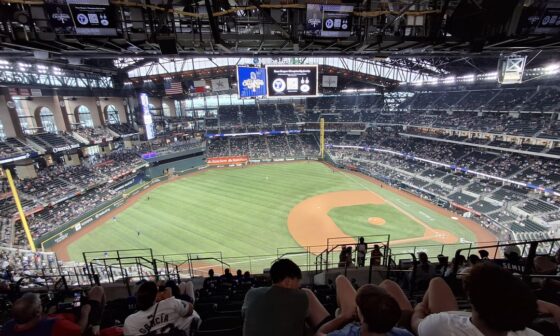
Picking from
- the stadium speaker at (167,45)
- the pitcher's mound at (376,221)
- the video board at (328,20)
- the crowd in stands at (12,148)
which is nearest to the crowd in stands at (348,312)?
the stadium speaker at (167,45)

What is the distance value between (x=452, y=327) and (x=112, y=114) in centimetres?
4828

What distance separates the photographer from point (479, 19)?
22.2 feet

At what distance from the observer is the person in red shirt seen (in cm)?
253

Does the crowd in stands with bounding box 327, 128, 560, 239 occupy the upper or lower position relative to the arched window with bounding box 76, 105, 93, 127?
lower

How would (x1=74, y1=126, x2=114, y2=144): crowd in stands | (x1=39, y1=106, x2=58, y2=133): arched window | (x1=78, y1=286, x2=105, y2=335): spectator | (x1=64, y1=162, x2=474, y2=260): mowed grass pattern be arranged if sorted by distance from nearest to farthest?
1. (x1=78, y1=286, x2=105, y2=335): spectator
2. (x1=64, y1=162, x2=474, y2=260): mowed grass pattern
3. (x1=39, y1=106, x2=58, y2=133): arched window
4. (x1=74, y1=126, x2=114, y2=144): crowd in stands

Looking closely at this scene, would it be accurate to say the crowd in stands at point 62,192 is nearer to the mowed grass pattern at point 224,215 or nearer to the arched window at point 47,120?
the mowed grass pattern at point 224,215

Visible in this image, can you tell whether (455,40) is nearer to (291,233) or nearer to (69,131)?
(291,233)

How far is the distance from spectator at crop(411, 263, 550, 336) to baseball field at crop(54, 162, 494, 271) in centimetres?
1317

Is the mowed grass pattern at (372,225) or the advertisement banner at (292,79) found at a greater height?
the advertisement banner at (292,79)

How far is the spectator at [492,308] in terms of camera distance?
59.4 inches

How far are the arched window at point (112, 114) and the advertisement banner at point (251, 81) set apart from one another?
3279cm

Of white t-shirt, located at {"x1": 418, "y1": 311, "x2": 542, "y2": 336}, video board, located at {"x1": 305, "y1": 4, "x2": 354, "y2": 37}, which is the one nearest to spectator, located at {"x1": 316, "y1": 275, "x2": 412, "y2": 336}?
white t-shirt, located at {"x1": 418, "y1": 311, "x2": 542, "y2": 336}

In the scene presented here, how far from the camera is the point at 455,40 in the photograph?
24.0 ft

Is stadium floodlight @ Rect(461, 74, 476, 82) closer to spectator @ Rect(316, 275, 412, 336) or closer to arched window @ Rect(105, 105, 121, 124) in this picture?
spectator @ Rect(316, 275, 412, 336)
